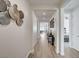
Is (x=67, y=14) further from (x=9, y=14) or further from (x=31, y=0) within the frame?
(x=9, y=14)

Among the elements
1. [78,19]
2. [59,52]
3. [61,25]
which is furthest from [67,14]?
[59,52]

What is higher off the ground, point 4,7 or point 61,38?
point 4,7

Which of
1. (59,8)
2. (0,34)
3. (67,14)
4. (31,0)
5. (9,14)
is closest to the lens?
(0,34)

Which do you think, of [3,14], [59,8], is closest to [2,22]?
[3,14]

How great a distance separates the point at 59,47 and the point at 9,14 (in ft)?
12.2

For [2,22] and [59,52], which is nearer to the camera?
[2,22]

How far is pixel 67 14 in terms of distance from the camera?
691cm

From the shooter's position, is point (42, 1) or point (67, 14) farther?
point (67, 14)

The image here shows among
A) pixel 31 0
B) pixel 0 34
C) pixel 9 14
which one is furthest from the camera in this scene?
pixel 31 0

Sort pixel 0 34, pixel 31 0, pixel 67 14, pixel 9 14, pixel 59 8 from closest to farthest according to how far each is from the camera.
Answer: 1. pixel 0 34
2. pixel 9 14
3. pixel 31 0
4. pixel 59 8
5. pixel 67 14

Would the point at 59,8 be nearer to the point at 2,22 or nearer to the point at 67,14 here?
the point at 67,14

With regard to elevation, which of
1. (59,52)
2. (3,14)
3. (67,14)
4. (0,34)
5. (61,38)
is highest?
(67,14)

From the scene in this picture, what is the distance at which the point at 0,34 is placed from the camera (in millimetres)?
1710

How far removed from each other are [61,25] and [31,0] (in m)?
1.81
